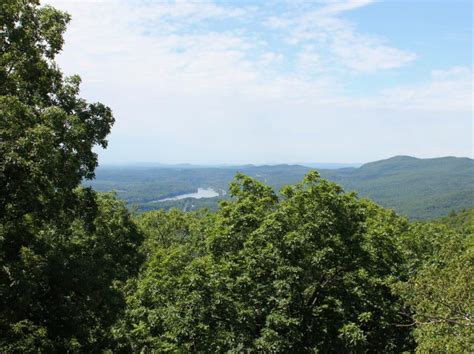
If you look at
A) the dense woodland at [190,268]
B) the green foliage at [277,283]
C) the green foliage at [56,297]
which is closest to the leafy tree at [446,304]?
the dense woodland at [190,268]

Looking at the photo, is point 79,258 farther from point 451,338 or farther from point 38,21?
point 451,338

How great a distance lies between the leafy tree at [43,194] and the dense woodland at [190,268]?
0.05 m

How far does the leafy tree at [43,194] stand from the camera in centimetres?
1180

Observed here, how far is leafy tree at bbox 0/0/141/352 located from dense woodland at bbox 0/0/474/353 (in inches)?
1.9

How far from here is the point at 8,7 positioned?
43.5 feet

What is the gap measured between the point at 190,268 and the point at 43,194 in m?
5.82

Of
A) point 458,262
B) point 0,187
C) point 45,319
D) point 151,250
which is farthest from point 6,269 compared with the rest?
point 151,250

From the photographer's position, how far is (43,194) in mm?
12906

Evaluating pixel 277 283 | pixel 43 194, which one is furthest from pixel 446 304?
pixel 43 194

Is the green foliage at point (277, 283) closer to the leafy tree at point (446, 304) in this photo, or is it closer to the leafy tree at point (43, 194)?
the leafy tree at point (43, 194)

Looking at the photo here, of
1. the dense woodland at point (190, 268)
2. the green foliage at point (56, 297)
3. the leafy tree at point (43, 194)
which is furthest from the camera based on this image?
the green foliage at point (56, 297)

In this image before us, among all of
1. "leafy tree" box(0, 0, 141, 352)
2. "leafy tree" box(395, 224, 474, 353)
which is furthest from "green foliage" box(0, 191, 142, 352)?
"leafy tree" box(395, 224, 474, 353)

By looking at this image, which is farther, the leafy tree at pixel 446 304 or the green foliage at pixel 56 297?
the green foliage at pixel 56 297

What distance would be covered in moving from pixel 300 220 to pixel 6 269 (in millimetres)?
11404
